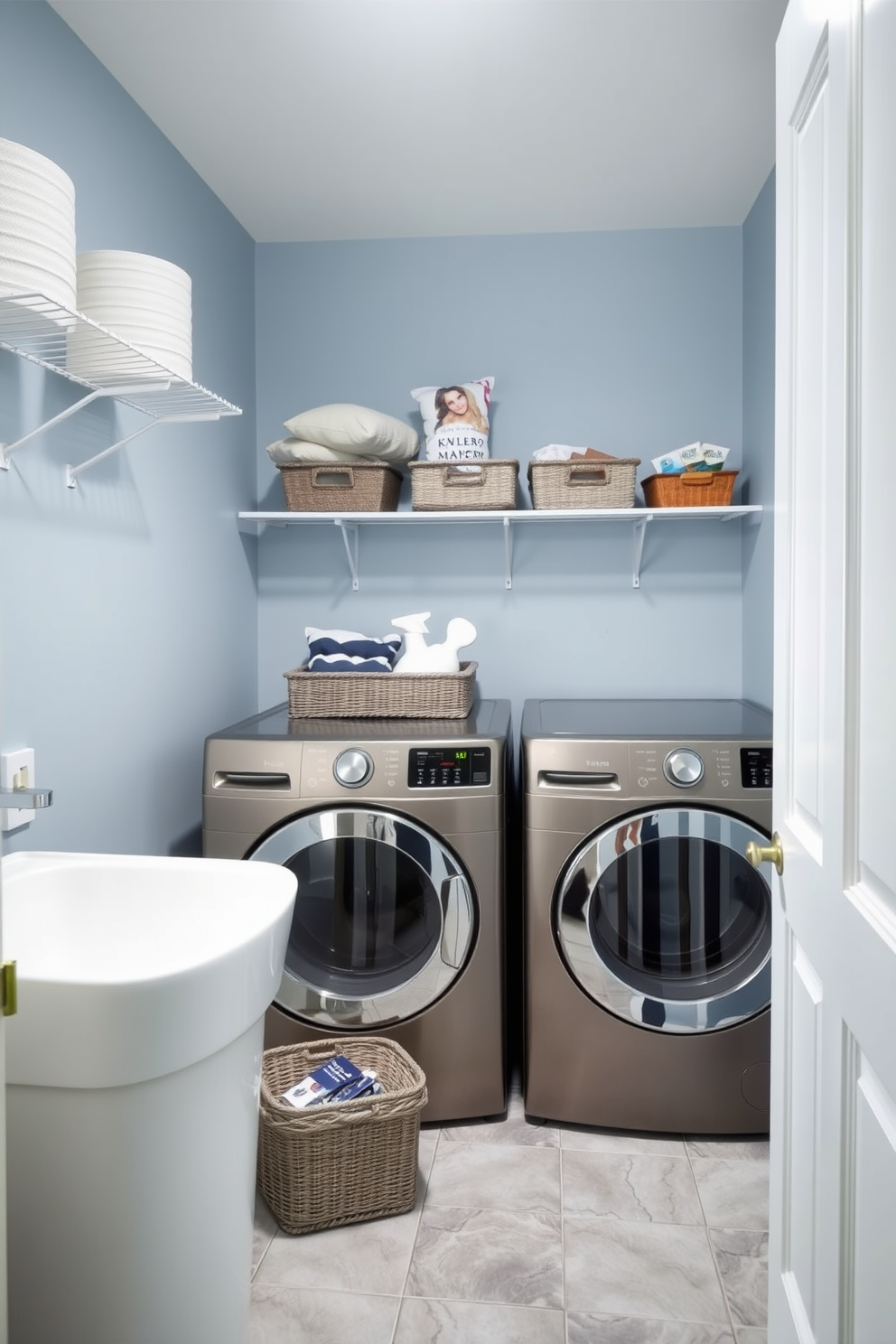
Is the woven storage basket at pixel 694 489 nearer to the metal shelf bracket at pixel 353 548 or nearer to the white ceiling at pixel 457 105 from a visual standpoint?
the white ceiling at pixel 457 105

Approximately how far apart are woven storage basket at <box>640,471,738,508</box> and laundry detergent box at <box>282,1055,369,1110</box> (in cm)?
160

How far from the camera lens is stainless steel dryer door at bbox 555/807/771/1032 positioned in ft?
6.72

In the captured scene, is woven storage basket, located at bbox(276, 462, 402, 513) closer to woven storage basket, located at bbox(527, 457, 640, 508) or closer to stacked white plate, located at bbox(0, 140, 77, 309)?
woven storage basket, located at bbox(527, 457, 640, 508)

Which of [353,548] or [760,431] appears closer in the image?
[760,431]

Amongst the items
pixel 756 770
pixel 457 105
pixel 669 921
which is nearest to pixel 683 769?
pixel 756 770

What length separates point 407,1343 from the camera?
1.54 meters

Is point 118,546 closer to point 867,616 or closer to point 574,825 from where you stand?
point 574,825

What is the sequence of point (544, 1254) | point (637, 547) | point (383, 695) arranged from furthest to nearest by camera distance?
point (637, 547), point (383, 695), point (544, 1254)

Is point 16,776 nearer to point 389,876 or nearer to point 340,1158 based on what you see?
point 389,876

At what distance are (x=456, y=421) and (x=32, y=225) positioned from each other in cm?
137

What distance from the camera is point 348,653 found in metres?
2.35

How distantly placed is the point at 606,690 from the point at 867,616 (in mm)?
1894

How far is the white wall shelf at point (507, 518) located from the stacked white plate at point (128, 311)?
2.83 ft

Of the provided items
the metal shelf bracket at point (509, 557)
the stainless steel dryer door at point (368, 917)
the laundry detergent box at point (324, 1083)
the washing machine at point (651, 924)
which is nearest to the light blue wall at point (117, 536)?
the stainless steel dryer door at point (368, 917)
